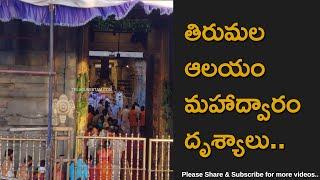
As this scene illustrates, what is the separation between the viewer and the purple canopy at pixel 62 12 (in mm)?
8352

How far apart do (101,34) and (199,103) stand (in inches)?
312

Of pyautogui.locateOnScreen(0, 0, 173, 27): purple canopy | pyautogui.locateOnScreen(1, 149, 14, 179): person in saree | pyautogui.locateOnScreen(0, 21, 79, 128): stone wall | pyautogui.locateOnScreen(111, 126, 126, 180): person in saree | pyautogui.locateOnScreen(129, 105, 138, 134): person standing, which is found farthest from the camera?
pyautogui.locateOnScreen(129, 105, 138, 134): person standing

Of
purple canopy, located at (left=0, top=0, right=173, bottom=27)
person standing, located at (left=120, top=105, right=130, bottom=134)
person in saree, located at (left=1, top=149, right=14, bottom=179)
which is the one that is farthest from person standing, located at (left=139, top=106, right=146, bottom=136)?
purple canopy, located at (left=0, top=0, right=173, bottom=27)

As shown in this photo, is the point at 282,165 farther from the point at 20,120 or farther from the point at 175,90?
the point at 20,120

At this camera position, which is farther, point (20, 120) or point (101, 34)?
point (101, 34)

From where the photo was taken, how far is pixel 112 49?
11375 mm

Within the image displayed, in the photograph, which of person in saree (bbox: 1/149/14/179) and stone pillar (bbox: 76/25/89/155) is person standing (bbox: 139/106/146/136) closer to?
stone pillar (bbox: 76/25/89/155)

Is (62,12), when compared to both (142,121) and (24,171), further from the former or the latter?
(142,121)

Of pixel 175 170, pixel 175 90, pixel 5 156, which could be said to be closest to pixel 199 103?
pixel 175 90

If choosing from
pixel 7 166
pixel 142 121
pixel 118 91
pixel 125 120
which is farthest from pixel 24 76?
pixel 142 121

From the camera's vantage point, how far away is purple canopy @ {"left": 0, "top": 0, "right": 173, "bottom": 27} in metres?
8.35

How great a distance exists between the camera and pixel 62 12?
8492mm

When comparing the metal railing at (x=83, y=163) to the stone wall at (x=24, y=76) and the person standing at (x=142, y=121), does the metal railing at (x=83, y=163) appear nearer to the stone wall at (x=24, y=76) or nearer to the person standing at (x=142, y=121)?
the stone wall at (x=24, y=76)

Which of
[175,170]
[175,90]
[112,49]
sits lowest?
[175,170]
